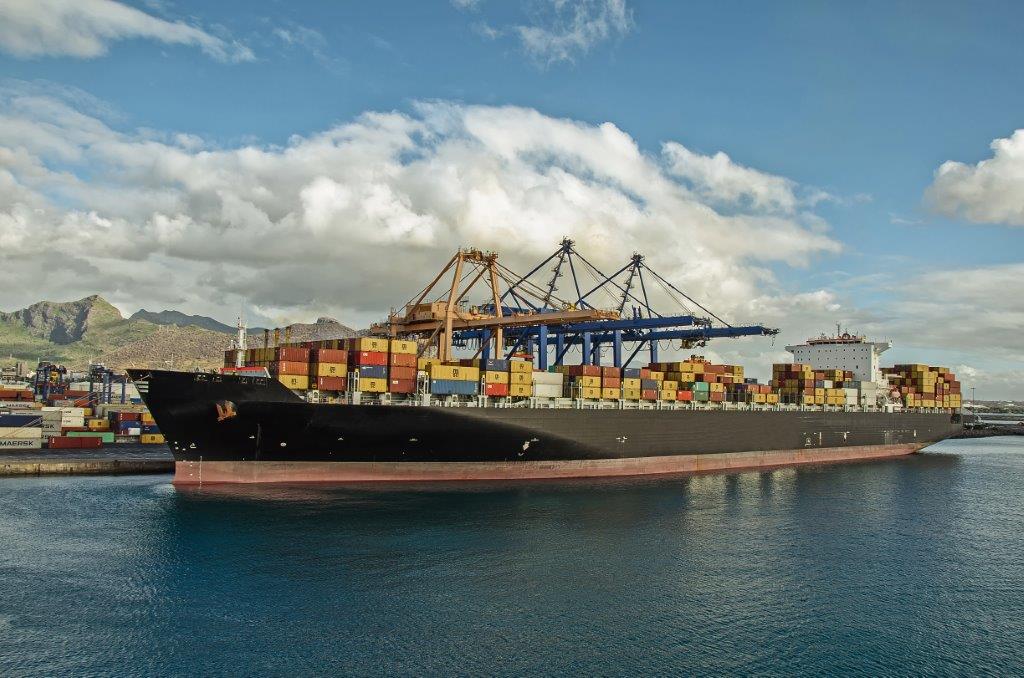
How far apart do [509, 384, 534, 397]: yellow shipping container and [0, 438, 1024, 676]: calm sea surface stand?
8.26 m

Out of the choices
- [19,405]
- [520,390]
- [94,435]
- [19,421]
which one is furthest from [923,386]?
[19,405]

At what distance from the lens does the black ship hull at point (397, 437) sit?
121ft

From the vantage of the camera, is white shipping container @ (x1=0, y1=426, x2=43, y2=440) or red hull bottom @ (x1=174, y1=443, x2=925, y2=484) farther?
white shipping container @ (x1=0, y1=426, x2=43, y2=440)

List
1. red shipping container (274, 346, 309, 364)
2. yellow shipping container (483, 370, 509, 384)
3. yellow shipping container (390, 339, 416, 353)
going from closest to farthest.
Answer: red shipping container (274, 346, 309, 364) → yellow shipping container (390, 339, 416, 353) → yellow shipping container (483, 370, 509, 384)

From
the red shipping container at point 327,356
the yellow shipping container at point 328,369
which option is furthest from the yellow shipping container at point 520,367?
the yellow shipping container at point 328,369

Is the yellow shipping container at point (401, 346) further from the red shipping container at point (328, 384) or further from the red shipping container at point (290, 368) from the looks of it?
the red shipping container at point (290, 368)

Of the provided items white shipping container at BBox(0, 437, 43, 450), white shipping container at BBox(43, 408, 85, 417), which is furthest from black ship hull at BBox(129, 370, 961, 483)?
white shipping container at BBox(43, 408, 85, 417)

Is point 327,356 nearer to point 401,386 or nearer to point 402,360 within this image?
point 402,360

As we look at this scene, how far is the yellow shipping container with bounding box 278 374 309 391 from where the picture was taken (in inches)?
1537

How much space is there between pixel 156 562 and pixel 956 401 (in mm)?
91830

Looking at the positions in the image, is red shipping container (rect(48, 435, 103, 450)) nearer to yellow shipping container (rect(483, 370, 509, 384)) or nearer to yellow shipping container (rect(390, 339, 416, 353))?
yellow shipping container (rect(390, 339, 416, 353))

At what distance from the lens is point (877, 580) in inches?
986

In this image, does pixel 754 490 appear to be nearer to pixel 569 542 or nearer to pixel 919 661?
pixel 569 542

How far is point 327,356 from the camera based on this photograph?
132 feet
